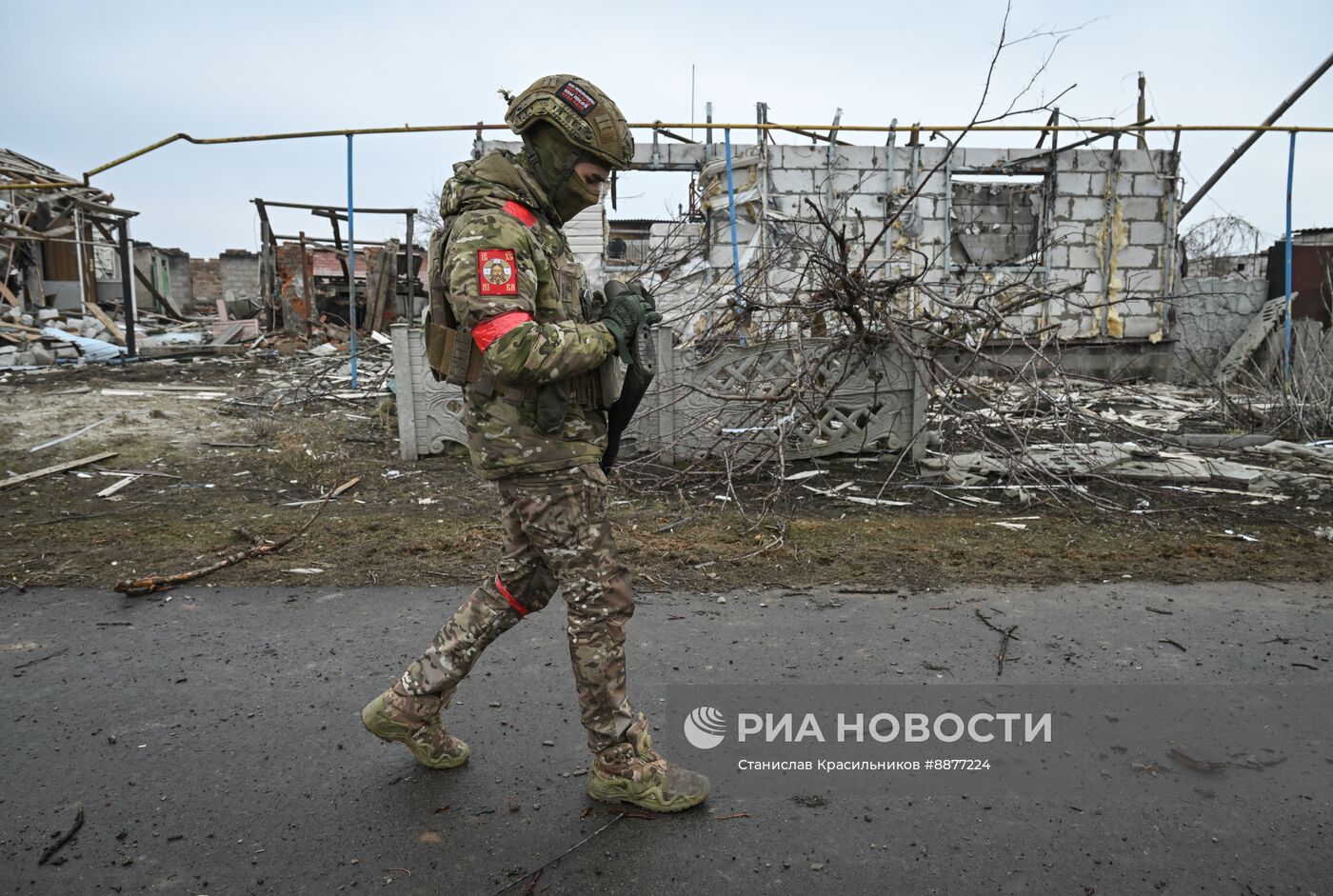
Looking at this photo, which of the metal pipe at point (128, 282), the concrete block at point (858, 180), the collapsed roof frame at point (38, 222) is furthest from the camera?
the collapsed roof frame at point (38, 222)

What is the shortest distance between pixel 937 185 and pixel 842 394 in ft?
26.9

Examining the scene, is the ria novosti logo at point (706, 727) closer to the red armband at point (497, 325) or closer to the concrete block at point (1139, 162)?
the red armband at point (497, 325)

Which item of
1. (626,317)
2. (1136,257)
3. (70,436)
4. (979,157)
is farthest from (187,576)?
(1136,257)

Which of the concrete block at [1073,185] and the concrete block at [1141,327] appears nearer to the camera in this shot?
the concrete block at [1073,185]

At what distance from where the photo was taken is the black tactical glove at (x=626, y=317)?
90.3 inches

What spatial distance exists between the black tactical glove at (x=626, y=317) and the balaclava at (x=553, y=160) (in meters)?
0.27

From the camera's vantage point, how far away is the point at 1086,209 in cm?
1330

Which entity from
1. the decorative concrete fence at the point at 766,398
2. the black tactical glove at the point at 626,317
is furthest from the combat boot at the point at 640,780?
the decorative concrete fence at the point at 766,398

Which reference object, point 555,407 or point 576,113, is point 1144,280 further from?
point 555,407

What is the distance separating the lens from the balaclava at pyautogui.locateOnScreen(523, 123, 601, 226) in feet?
7.56

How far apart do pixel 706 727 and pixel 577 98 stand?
199 centimetres

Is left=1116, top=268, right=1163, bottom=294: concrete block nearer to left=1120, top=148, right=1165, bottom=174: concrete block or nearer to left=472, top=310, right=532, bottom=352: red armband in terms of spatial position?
left=1120, top=148, right=1165, bottom=174: concrete block

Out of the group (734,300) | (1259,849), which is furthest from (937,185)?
(1259,849)

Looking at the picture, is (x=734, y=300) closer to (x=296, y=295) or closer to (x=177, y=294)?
(x=296, y=295)
